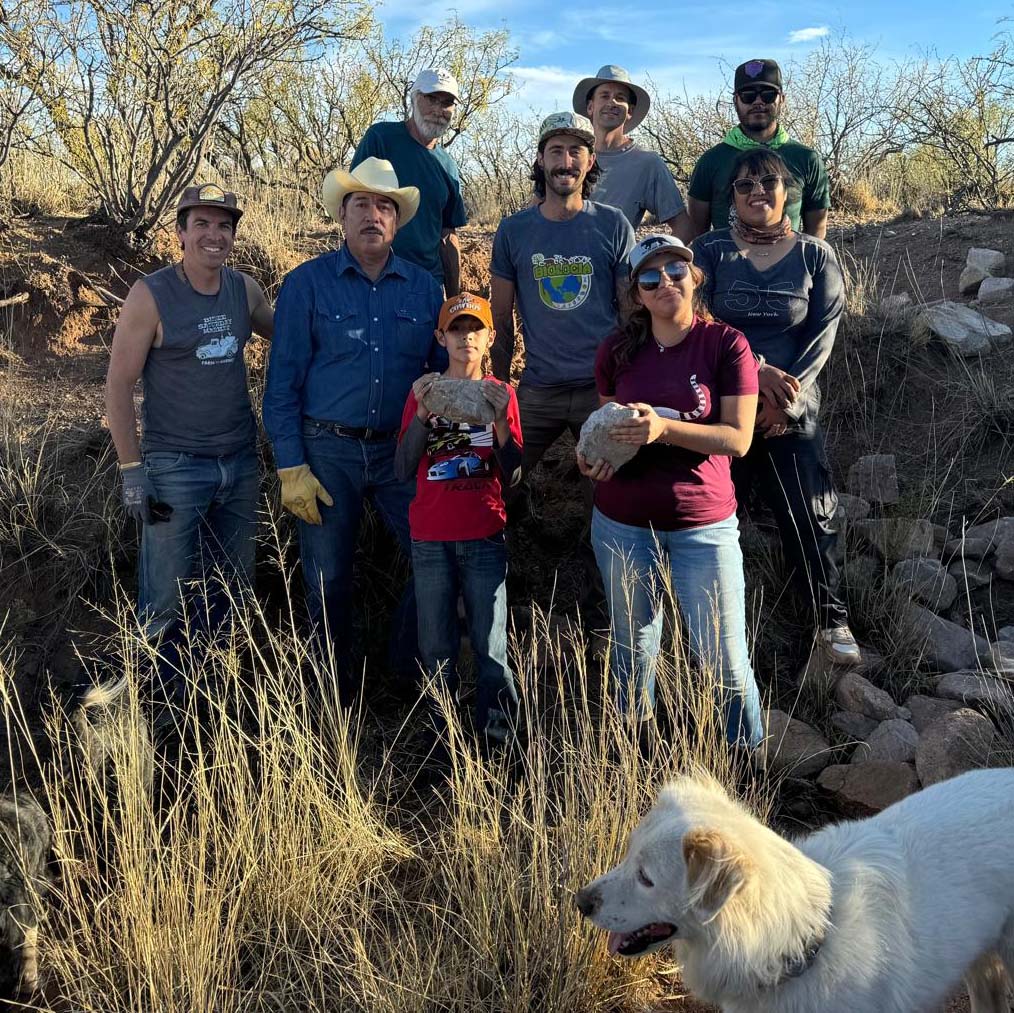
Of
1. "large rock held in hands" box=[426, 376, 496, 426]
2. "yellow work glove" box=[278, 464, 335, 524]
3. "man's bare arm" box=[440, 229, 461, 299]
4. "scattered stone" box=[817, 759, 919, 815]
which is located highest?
"man's bare arm" box=[440, 229, 461, 299]

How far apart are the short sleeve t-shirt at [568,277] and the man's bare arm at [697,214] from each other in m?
0.78

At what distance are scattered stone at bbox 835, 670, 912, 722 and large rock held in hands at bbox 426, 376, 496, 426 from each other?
2.33 meters

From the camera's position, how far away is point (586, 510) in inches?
212

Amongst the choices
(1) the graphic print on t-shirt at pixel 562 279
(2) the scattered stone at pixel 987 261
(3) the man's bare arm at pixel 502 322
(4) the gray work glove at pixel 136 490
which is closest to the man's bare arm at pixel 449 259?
(3) the man's bare arm at pixel 502 322

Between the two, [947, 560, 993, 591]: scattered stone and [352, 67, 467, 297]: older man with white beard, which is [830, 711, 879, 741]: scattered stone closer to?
[947, 560, 993, 591]: scattered stone

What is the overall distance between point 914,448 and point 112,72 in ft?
21.9

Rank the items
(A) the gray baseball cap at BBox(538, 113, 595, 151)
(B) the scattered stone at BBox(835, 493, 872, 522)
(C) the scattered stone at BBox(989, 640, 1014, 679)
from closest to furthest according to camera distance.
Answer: (A) the gray baseball cap at BBox(538, 113, 595, 151) → (C) the scattered stone at BBox(989, 640, 1014, 679) → (B) the scattered stone at BBox(835, 493, 872, 522)

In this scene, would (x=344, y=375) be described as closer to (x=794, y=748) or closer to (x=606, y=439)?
(x=606, y=439)

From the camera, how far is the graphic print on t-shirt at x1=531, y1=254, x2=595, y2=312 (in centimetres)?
463

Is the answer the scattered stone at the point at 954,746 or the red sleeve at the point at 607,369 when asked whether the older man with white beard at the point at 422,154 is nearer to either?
the red sleeve at the point at 607,369

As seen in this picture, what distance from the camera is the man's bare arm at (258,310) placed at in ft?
14.7

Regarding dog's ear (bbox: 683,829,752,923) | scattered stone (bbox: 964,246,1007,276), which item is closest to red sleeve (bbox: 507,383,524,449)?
dog's ear (bbox: 683,829,752,923)

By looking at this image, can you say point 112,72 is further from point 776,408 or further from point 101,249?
point 776,408

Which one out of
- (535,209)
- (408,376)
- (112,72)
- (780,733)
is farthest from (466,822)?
(112,72)
